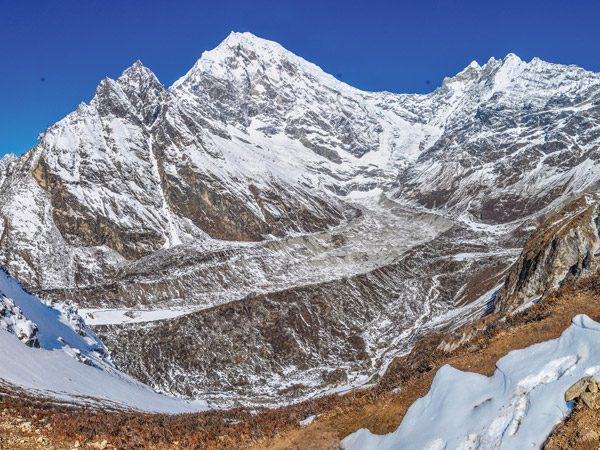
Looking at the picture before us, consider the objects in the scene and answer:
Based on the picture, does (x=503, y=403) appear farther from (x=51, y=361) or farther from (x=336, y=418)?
(x=51, y=361)

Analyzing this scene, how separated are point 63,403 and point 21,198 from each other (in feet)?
530

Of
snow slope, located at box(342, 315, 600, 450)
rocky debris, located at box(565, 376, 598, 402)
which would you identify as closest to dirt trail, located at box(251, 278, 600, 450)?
snow slope, located at box(342, 315, 600, 450)

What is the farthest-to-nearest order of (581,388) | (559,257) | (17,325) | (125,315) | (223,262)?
1. (223,262)
2. (125,315)
3. (559,257)
4. (17,325)
5. (581,388)

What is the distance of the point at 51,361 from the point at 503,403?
108ft

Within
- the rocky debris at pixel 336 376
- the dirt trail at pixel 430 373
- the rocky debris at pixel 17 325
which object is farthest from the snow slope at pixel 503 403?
the rocky debris at pixel 336 376

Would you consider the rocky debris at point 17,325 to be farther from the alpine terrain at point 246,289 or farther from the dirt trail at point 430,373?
the dirt trail at point 430,373

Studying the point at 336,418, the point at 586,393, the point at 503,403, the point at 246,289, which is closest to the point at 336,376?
the point at 336,418

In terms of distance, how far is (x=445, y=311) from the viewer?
97.2 metres

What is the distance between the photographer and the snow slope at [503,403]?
32.6 ft

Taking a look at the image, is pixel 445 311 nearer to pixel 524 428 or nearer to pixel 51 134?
pixel 524 428

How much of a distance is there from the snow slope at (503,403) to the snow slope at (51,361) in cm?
2096

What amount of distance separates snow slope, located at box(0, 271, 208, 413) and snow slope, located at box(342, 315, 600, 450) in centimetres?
2096

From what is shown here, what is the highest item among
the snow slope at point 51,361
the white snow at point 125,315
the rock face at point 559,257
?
the white snow at point 125,315

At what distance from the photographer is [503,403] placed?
11.0m
